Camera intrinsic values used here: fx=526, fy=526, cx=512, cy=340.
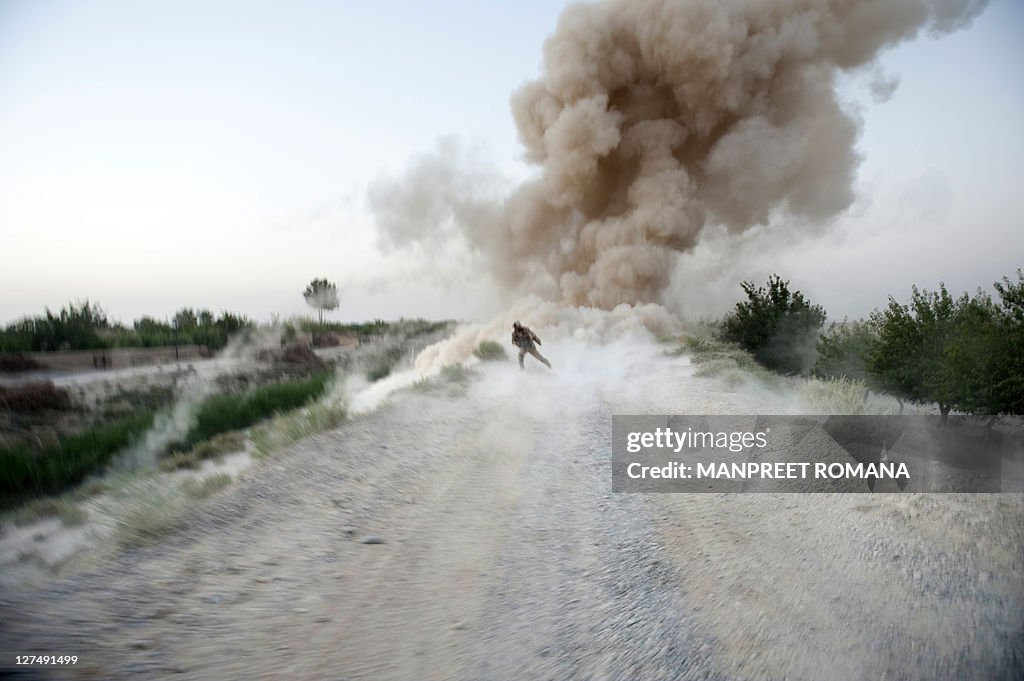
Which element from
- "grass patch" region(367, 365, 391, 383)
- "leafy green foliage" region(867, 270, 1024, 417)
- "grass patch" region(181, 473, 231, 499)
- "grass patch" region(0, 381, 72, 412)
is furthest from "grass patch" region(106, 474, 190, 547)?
"leafy green foliage" region(867, 270, 1024, 417)

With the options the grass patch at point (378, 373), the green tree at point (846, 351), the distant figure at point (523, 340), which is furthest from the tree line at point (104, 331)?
the green tree at point (846, 351)

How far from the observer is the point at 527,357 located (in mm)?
13789

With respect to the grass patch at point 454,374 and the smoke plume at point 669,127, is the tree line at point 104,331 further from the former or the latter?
the smoke plume at point 669,127

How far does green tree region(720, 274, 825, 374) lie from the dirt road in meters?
15.9

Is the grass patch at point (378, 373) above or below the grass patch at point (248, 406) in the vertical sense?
above

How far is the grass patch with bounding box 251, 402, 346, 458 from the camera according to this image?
617 cm

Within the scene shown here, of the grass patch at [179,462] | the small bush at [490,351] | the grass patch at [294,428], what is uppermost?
the small bush at [490,351]

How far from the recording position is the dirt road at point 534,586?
2.79 m

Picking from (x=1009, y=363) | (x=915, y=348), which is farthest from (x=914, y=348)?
(x=1009, y=363)

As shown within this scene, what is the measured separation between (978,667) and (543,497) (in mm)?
3154

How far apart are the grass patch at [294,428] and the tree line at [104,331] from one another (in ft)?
7.64

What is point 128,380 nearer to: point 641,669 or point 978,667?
point 641,669

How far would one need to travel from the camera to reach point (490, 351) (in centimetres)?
1370

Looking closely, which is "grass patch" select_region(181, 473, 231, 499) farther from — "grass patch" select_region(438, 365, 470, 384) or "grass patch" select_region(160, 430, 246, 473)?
"grass patch" select_region(438, 365, 470, 384)
